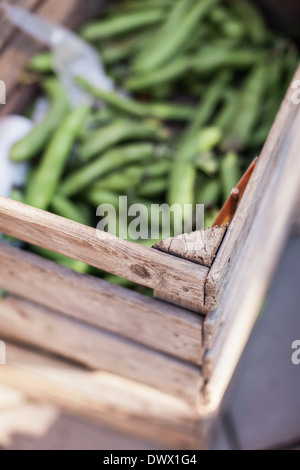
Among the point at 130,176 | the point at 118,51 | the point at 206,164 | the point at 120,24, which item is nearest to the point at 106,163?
the point at 130,176

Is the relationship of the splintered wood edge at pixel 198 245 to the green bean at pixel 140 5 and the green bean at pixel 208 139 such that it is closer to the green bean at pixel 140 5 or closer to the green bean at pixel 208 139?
the green bean at pixel 208 139

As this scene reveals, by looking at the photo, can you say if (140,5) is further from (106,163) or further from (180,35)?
(106,163)

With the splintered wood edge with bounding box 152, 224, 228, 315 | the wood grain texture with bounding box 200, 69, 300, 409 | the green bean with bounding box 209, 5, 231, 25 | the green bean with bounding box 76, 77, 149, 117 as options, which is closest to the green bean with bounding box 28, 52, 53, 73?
the green bean with bounding box 76, 77, 149, 117

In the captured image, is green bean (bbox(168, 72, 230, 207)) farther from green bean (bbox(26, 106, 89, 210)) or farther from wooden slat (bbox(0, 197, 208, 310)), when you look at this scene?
wooden slat (bbox(0, 197, 208, 310))

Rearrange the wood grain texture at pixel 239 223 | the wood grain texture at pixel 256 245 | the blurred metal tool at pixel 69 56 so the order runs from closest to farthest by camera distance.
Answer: the wood grain texture at pixel 239 223 < the wood grain texture at pixel 256 245 < the blurred metal tool at pixel 69 56

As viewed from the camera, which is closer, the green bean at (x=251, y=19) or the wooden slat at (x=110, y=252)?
the wooden slat at (x=110, y=252)

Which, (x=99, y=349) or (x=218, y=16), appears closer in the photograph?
(x=99, y=349)

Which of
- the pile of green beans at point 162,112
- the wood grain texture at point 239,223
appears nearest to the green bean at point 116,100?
the pile of green beans at point 162,112
